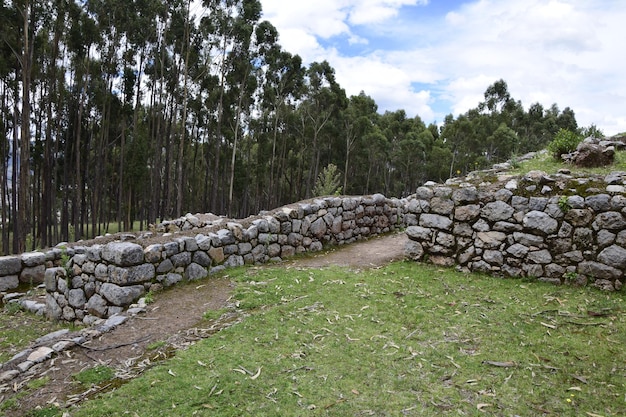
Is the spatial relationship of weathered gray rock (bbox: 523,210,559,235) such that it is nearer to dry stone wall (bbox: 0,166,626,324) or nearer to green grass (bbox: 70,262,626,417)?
dry stone wall (bbox: 0,166,626,324)

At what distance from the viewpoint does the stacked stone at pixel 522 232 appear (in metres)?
5.59

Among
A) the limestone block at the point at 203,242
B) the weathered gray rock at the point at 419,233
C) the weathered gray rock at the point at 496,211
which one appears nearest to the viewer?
the weathered gray rock at the point at 496,211

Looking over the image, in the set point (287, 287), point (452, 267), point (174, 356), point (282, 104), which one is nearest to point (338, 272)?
point (287, 287)

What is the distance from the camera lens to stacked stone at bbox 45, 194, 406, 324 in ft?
19.3

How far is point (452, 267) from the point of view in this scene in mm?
6938

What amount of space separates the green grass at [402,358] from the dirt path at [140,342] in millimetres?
310

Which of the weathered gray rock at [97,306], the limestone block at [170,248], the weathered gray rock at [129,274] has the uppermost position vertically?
the limestone block at [170,248]

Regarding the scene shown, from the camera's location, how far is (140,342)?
4512 mm

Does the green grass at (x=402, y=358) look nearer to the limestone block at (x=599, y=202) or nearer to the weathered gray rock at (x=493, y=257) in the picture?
the weathered gray rock at (x=493, y=257)

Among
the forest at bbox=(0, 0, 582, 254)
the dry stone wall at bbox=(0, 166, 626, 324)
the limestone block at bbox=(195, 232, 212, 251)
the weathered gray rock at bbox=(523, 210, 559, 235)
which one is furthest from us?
the forest at bbox=(0, 0, 582, 254)

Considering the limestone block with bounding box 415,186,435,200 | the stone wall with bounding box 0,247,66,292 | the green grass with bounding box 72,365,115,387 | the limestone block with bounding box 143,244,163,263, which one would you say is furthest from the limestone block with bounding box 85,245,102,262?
the limestone block with bounding box 415,186,435,200

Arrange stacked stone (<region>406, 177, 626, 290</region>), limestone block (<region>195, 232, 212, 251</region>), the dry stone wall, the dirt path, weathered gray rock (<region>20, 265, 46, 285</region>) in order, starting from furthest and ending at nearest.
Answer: weathered gray rock (<region>20, 265, 46, 285</region>) → limestone block (<region>195, 232, 212, 251</region>) → the dry stone wall → stacked stone (<region>406, 177, 626, 290</region>) → the dirt path

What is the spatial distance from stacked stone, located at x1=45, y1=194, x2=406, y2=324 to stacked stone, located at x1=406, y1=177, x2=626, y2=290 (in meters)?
2.56

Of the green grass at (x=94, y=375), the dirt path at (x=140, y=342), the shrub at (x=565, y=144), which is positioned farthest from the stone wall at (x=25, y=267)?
the shrub at (x=565, y=144)
